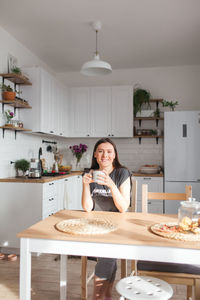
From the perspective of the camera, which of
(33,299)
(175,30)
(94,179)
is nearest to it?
(94,179)

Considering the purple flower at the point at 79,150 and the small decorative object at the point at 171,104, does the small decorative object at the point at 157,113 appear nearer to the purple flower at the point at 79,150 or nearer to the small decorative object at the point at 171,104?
the small decorative object at the point at 171,104

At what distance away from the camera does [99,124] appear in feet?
17.0

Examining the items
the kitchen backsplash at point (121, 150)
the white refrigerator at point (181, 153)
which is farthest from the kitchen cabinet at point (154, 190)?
the kitchen backsplash at point (121, 150)

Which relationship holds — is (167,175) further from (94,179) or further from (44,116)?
(94,179)

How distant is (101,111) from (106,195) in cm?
321

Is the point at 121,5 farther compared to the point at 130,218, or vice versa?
the point at 121,5

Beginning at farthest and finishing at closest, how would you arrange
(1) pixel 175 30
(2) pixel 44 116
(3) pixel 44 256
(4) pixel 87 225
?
(2) pixel 44 116 < (1) pixel 175 30 < (3) pixel 44 256 < (4) pixel 87 225

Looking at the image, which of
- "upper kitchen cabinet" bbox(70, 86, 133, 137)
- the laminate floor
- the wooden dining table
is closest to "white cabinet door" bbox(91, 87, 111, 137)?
"upper kitchen cabinet" bbox(70, 86, 133, 137)

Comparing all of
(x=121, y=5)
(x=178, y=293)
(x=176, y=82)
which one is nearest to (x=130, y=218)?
(x=178, y=293)

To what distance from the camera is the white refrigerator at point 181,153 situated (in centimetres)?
455

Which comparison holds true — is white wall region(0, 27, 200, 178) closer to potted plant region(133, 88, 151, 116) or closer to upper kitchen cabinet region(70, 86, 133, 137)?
potted plant region(133, 88, 151, 116)

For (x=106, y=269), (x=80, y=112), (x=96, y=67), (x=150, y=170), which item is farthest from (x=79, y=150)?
(x=106, y=269)

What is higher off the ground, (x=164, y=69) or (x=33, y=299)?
(x=164, y=69)

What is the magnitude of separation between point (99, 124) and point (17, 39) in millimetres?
1912
